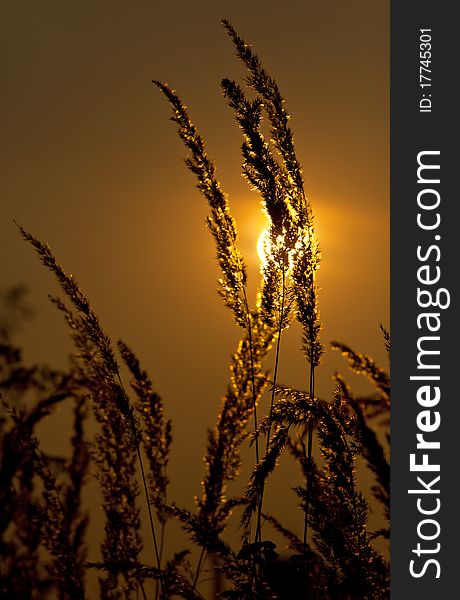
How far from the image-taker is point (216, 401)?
3766mm

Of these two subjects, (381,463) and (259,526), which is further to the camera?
(381,463)

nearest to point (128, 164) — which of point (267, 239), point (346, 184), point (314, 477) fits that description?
point (346, 184)

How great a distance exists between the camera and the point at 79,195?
153 inches

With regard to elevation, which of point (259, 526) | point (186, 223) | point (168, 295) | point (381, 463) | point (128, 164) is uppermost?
point (128, 164)

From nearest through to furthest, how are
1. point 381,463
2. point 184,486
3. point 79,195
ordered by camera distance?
point 381,463
point 184,486
point 79,195

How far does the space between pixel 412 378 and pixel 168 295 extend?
1.43 m

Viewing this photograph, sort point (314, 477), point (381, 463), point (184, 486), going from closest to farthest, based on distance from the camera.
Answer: point (314, 477) < point (381, 463) < point (184, 486)

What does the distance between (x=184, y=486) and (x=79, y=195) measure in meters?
1.31

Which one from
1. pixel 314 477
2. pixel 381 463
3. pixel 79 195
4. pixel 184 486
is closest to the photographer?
pixel 314 477

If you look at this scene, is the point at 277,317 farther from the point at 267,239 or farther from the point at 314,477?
the point at 314,477

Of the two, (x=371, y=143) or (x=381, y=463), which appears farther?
(x=371, y=143)

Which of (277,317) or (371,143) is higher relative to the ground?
(371,143)

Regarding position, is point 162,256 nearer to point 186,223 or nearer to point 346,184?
point 186,223

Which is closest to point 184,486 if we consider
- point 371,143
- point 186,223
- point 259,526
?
point 186,223
